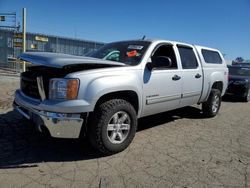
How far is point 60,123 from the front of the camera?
327 centimetres

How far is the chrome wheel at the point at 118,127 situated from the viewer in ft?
12.3

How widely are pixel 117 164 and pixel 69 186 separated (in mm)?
822

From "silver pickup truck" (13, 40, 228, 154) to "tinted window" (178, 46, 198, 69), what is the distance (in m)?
0.03

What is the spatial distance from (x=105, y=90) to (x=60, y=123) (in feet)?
2.45

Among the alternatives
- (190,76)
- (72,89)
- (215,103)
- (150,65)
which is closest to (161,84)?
(150,65)

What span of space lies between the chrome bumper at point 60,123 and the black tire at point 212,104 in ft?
13.5

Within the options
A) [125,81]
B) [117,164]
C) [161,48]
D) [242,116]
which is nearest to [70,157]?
[117,164]

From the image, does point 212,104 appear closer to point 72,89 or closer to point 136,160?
point 136,160

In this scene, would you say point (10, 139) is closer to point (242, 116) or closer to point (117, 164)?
point (117, 164)

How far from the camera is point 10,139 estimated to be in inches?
164

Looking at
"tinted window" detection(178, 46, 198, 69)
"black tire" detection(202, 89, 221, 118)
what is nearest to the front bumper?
"tinted window" detection(178, 46, 198, 69)

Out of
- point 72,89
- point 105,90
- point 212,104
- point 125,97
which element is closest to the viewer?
point 72,89

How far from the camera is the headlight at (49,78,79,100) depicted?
3.25 metres

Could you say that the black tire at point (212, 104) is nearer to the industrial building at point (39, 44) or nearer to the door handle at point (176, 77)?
the door handle at point (176, 77)
